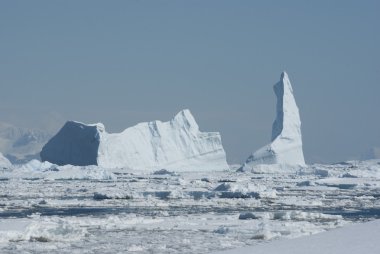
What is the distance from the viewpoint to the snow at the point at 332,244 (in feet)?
25.8

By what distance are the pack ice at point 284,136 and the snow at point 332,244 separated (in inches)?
1589

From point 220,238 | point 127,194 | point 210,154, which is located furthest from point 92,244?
point 210,154

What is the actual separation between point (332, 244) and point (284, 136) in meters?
42.3

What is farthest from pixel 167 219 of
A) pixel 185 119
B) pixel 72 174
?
pixel 185 119

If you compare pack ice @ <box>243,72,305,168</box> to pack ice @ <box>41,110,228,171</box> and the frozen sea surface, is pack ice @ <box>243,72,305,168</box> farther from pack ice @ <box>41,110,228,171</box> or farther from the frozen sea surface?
the frozen sea surface

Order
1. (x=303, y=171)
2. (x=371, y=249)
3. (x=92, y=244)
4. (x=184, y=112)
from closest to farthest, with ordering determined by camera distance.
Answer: (x=371, y=249) → (x=92, y=244) → (x=303, y=171) → (x=184, y=112)

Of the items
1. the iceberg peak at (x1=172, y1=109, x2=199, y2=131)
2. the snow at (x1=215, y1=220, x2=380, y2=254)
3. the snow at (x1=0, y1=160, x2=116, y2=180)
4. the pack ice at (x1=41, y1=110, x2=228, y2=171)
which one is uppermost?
the iceberg peak at (x1=172, y1=109, x2=199, y2=131)

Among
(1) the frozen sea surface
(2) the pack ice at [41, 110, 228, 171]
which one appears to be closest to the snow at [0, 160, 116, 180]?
(2) the pack ice at [41, 110, 228, 171]

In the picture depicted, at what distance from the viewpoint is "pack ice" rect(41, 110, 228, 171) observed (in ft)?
156

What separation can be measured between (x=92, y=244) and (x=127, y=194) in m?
12.2

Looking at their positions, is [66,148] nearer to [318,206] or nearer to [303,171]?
[303,171]

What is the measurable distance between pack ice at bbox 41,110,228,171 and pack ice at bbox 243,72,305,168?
4905 millimetres

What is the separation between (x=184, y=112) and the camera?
177 feet

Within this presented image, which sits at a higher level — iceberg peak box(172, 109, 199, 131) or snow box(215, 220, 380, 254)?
iceberg peak box(172, 109, 199, 131)
